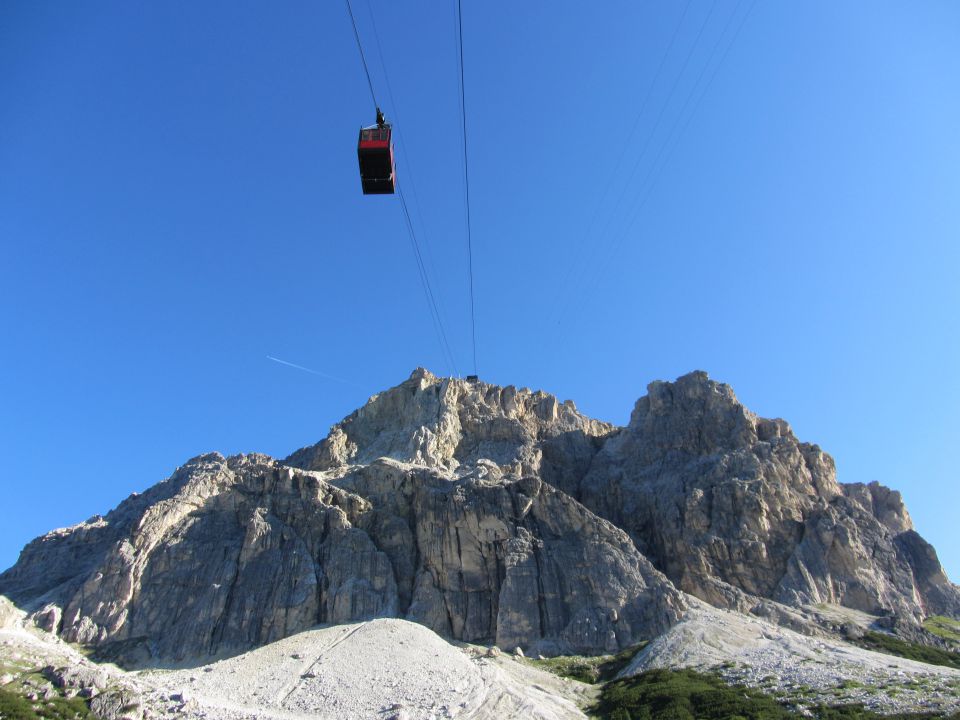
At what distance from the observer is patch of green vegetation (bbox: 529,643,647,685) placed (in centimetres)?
8731

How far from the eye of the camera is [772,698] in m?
69.5

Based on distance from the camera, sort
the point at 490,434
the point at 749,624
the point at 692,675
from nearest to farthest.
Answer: the point at 692,675 → the point at 749,624 → the point at 490,434

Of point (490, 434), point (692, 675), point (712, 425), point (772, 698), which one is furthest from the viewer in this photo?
point (490, 434)

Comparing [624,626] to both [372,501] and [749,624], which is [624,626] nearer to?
[749,624]

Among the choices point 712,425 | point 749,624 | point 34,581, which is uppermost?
point 712,425

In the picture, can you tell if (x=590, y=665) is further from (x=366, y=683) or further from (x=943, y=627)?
(x=943, y=627)

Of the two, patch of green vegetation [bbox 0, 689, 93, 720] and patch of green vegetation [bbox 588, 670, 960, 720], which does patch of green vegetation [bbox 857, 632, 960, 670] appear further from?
patch of green vegetation [bbox 0, 689, 93, 720]

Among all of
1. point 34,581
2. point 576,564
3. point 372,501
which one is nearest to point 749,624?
point 576,564

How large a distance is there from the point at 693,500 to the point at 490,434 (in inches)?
1932

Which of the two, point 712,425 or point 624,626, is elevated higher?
point 712,425

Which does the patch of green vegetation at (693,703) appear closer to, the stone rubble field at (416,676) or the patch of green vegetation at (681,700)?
the patch of green vegetation at (681,700)

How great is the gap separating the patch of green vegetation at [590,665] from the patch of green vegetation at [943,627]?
45818mm

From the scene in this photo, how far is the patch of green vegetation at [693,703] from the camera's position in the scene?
209 ft

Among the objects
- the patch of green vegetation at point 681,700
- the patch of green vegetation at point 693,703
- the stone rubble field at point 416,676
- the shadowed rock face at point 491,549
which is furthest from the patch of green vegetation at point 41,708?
the patch of green vegetation at point 681,700
